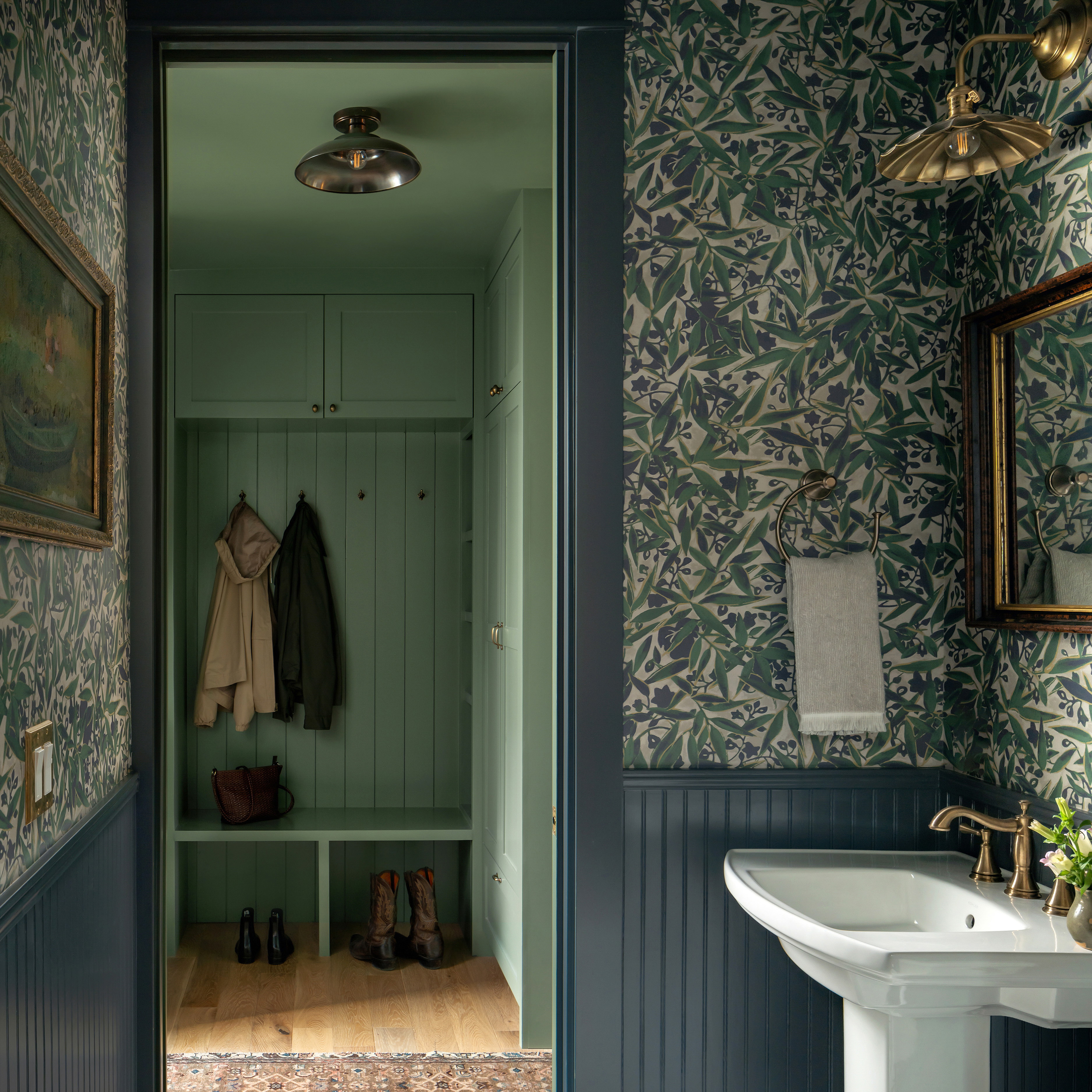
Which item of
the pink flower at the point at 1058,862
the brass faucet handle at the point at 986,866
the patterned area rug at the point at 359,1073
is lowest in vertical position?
the patterned area rug at the point at 359,1073

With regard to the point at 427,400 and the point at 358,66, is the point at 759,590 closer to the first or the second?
the point at 358,66

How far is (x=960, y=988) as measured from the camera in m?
1.43

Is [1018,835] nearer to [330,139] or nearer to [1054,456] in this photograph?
[1054,456]

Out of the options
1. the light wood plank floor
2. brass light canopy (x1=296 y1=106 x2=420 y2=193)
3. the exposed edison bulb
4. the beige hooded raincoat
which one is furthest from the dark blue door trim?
the beige hooded raincoat

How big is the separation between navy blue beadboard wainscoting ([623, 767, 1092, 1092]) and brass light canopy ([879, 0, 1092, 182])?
42.9 inches

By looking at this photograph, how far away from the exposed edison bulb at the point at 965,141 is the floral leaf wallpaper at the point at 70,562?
51.4 inches

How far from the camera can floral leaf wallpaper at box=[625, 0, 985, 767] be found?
197 centimetres

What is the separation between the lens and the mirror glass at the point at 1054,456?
1685 millimetres

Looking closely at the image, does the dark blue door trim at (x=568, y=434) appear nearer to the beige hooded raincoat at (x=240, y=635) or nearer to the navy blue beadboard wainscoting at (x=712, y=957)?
the navy blue beadboard wainscoting at (x=712, y=957)

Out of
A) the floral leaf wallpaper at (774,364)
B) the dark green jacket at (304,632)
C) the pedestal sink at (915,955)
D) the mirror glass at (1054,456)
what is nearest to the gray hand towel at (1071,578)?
the mirror glass at (1054,456)

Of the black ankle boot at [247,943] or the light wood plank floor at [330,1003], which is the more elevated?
the black ankle boot at [247,943]

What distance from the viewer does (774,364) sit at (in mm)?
1994

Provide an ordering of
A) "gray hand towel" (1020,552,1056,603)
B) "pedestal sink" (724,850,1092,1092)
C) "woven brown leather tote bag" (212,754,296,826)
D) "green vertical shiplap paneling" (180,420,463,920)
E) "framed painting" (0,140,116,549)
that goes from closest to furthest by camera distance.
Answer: "framed painting" (0,140,116,549) < "pedestal sink" (724,850,1092,1092) < "gray hand towel" (1020,552,1056,603) < "woven brown leather tote bag" (212,754,296,826) < "green vertical shiplap paneling" (180,420,463,920)

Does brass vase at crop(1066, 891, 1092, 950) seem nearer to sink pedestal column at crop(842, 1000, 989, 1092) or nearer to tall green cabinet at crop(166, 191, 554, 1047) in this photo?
sink pedestal column at crop(842, 1000, 989, 1092)
